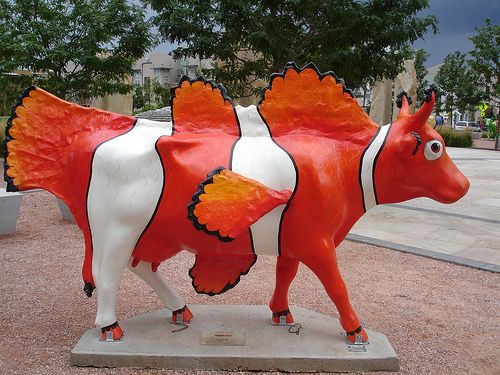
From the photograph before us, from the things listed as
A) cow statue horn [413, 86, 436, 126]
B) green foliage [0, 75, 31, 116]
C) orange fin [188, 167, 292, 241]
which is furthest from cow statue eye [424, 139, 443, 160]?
green foliage [0, 75, 31, 116]

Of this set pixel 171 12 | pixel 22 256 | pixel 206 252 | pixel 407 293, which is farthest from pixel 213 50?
pixel 206 252

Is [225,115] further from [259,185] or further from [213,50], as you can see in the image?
[213,50]

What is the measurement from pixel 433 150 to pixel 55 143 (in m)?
2.15

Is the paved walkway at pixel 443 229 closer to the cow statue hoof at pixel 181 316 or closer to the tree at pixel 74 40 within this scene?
the cow statue hoof at pixel 181 316

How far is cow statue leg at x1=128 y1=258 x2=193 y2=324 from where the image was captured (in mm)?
3172

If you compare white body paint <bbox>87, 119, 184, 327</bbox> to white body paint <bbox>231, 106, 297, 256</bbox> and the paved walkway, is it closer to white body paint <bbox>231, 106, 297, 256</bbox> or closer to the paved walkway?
white body paint <bbox>231, 106, 297, 256</bbox>

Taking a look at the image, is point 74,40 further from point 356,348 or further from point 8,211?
point 356,348

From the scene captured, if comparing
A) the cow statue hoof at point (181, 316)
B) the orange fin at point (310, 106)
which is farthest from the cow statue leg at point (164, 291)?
the orange fin at point (310, 106)

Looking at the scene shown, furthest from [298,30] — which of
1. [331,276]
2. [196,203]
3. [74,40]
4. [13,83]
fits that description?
[13,83]

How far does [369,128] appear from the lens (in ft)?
9.24

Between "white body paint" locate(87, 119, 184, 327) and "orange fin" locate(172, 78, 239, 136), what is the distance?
7.0 inches

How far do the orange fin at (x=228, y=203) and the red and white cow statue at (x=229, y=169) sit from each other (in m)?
0.01

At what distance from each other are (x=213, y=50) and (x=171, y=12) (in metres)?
0.79

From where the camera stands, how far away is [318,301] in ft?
13.8
